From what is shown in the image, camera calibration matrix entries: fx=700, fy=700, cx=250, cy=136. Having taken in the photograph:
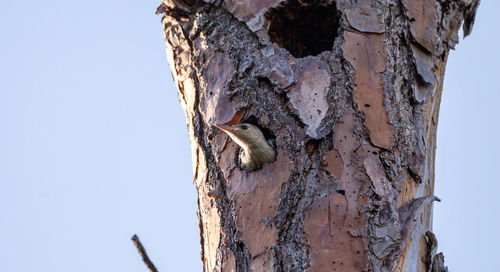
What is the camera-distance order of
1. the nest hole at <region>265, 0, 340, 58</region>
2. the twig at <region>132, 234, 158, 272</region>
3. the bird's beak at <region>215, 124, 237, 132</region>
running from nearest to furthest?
the twig at <region>132, 234, 158, 272</region>, the bird's beak at <region>215, 124, 237, 132</region>, the nest hole at <region>265, 0, 340, 58</region>

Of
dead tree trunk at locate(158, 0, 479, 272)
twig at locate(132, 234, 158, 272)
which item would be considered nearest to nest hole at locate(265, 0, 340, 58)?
dead tree trunk at locate(158, 0, 479, 272)

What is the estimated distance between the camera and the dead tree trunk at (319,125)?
2512 millimetres

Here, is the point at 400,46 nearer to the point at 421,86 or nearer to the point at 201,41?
the point at 421,86

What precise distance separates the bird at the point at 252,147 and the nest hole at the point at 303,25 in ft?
1.97

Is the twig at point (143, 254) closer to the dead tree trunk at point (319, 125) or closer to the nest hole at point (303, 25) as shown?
the dead tree trunk at point (319, 125)

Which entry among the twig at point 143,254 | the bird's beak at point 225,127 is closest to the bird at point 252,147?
the bird's beak at point 225,127

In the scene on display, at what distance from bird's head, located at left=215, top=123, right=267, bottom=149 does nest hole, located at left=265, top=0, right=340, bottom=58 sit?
0.58 metres

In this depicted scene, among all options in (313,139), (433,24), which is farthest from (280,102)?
(433,24)

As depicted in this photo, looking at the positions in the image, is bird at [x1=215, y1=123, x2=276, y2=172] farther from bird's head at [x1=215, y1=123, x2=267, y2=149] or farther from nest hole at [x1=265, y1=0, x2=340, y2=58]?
nest hole at [x1=265, y1=0, x2=340, y2=58]

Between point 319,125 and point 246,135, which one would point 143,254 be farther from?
point 319,125

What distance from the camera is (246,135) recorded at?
105 inches

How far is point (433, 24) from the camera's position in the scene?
3.06m

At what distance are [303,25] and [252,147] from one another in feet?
3.11

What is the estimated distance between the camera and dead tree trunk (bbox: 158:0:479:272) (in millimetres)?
2512
